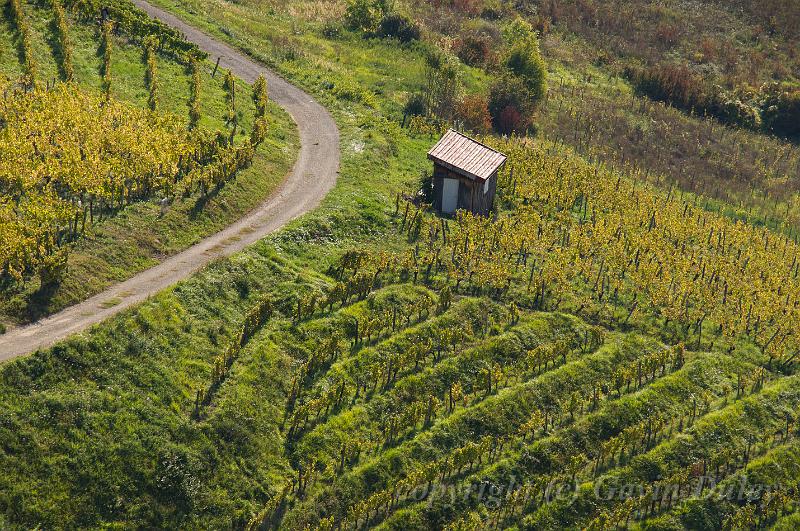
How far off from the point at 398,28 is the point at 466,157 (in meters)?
32.5

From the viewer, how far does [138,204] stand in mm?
38969

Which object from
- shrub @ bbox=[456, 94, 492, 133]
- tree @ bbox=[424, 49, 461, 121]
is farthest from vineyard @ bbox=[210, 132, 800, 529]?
tree @ bbox=[424, 49, 461, 121]

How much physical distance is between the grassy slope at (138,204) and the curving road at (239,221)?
0.58 m

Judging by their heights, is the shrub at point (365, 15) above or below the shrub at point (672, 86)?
above

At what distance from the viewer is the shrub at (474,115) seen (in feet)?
200

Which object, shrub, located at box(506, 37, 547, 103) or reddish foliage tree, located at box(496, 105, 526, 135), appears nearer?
reddish foliage tree, located at box(496, 105, 526, 135)

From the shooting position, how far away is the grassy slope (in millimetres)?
33188

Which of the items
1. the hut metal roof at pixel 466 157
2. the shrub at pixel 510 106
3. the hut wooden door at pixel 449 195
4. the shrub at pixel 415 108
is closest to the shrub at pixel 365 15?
the shrub at pixel 415 108

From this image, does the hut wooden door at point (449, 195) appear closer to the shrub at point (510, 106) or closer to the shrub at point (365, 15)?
the shrub at point (510, 106)

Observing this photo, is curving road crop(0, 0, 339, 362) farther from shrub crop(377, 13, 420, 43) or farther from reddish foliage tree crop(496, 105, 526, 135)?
shrub crop(377, 13, 420, 43)

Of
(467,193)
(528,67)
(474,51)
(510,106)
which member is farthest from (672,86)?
(467,193)

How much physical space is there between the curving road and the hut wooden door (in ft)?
21.4

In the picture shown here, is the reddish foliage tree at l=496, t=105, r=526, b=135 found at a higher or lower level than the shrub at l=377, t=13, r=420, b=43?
lower

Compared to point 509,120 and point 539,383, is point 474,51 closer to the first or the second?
point 509,120
